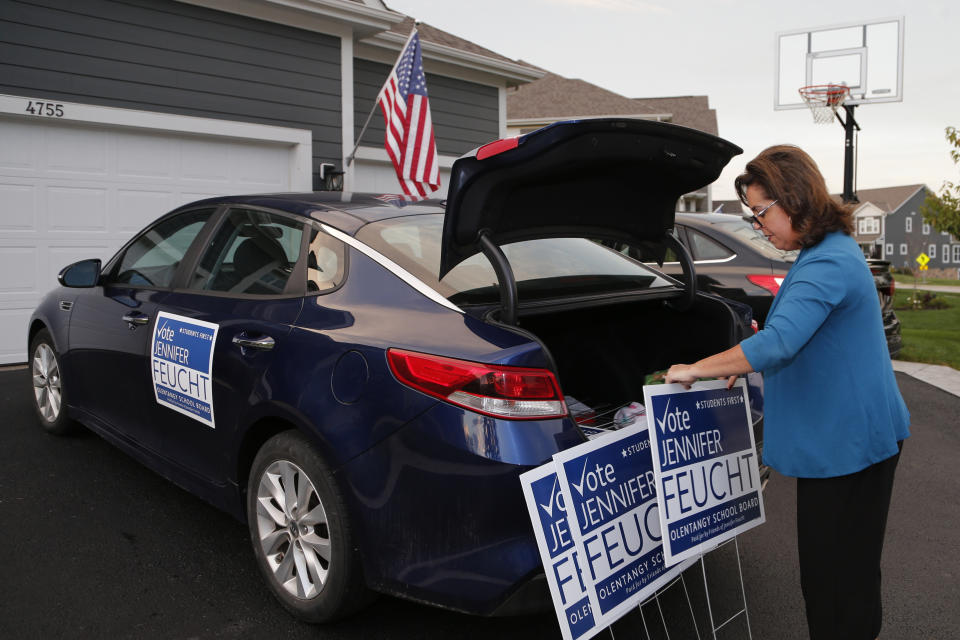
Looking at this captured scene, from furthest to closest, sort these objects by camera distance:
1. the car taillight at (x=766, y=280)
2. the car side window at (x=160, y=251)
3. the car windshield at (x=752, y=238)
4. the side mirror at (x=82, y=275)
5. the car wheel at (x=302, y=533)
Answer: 1. the car windshield at (x=752, y=238)
2. the car taillight at (x=766, y=280)
3. the side mirror at (x=82, y=275)
4. the car side window at (x=160, y=251)
5. the car wheel at (x=302, y=533)

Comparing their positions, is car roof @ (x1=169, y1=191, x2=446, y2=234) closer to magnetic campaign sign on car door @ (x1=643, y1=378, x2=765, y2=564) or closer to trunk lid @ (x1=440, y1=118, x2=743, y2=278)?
trunk lid @ (x1=440, y1=118, x2=743, y2=278)

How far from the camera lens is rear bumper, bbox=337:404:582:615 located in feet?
7.20

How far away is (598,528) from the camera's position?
2.24m

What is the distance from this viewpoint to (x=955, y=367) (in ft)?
27.8

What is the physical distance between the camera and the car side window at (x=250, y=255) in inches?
122

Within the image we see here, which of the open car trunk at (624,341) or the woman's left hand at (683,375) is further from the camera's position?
the open car trunk at (624,341)

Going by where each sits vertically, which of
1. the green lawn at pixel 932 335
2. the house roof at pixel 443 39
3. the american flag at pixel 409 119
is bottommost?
the green lawn at pixel 932 335

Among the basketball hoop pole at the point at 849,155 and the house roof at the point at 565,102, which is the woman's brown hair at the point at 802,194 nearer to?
the basketball hoop pole at the point at 849,155

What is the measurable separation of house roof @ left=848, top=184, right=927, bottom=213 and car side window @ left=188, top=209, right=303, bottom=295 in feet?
262

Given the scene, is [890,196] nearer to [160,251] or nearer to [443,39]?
[443,39]

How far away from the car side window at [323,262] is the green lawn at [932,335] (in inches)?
319

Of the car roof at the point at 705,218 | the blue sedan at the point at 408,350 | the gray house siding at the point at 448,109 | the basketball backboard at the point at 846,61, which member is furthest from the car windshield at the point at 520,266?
the basketball backboard at the point at 846,61

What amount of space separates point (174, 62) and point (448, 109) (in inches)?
174

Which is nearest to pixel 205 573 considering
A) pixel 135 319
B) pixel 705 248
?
pixel 135 319
